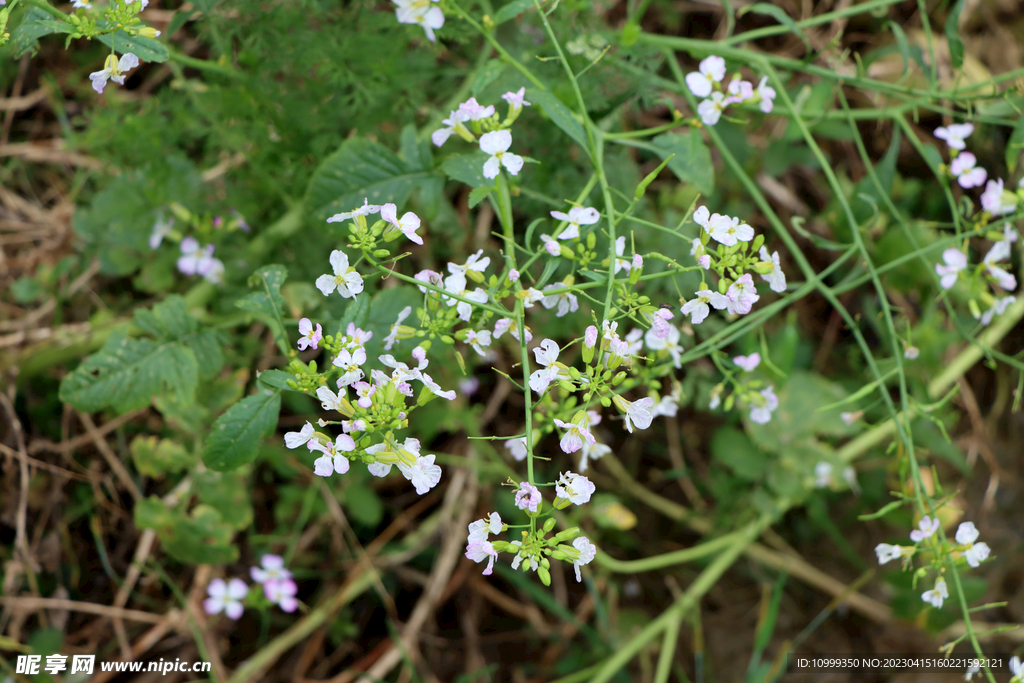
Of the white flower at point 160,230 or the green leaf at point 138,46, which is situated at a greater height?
the green leaf at point 138,46

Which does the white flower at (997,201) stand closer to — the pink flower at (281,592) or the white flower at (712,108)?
the white flower at (712,108)

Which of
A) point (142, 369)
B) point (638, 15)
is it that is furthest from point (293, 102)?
point (638, 15)

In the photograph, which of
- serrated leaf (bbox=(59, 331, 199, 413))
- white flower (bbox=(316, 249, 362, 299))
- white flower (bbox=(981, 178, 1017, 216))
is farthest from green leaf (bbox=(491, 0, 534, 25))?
white flower (bbox=(981, 178, 1017, 216))

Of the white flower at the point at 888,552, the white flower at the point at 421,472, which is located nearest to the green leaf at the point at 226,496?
the white flower at the point at 421,472

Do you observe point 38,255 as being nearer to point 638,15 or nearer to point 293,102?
point 293,102

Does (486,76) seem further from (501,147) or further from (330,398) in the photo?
(330,398)

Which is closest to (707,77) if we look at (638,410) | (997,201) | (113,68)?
(997,201)
